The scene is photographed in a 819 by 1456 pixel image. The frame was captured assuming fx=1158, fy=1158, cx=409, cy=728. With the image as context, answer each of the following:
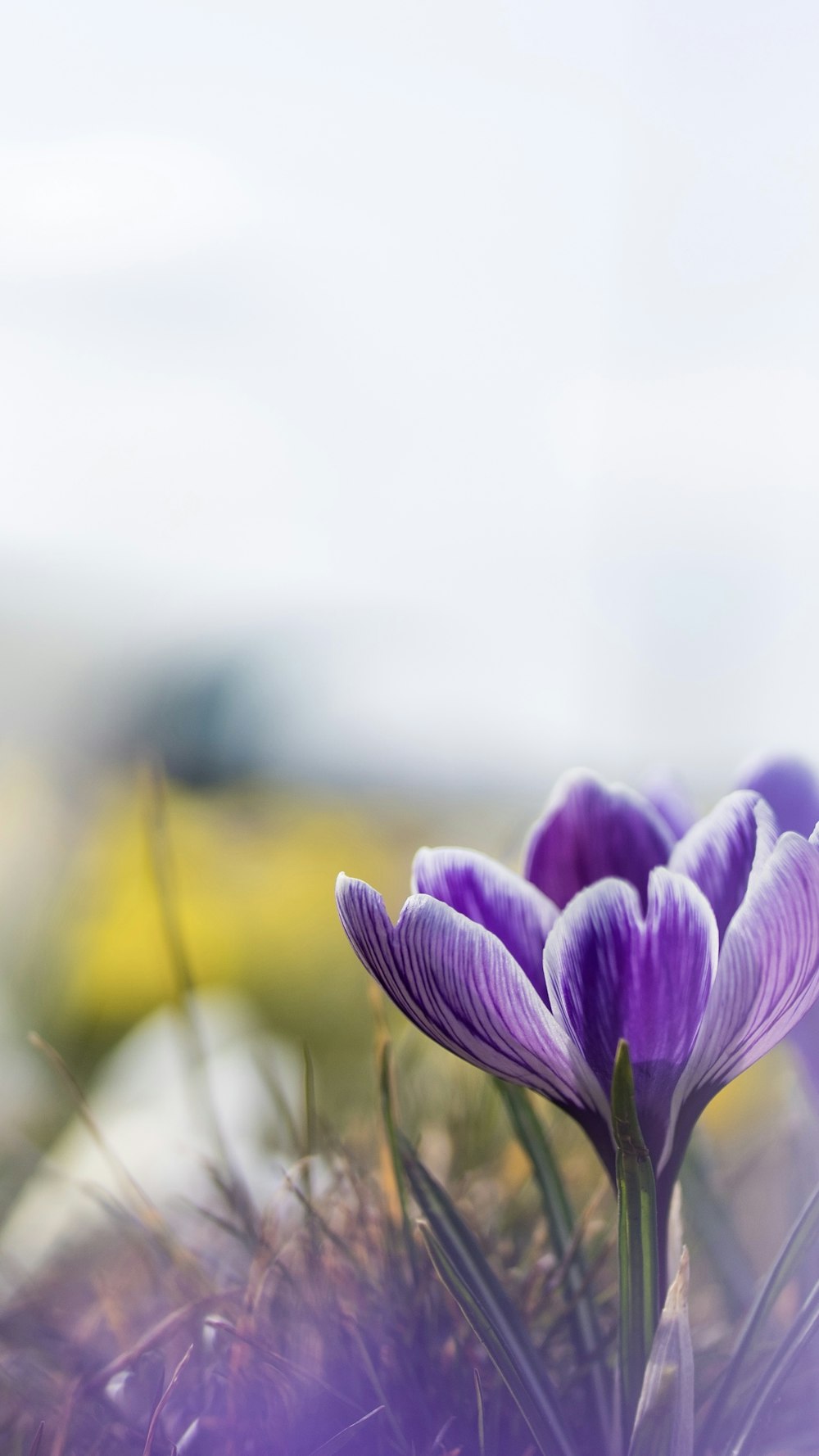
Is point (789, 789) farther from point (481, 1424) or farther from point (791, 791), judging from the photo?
point (481, 1424)

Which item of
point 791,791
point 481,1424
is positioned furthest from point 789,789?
point 481,1424

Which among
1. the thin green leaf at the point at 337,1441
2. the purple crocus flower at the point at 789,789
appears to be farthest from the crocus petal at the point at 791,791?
the thin green leaf at the point at 337,1441

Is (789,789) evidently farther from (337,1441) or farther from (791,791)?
(337,1441)

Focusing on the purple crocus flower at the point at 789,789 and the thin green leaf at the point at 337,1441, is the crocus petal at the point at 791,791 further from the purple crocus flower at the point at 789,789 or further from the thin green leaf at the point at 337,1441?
the thin green leaf at the point at 337,1441

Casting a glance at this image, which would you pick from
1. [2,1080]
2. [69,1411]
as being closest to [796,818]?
[69,1411]

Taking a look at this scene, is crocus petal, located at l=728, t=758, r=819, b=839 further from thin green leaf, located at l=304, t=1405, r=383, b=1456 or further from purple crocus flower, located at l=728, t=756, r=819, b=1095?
thin green leaf, located at l=304, t=1405, r=383, b=1456

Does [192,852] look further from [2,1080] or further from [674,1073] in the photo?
[674,1073]
